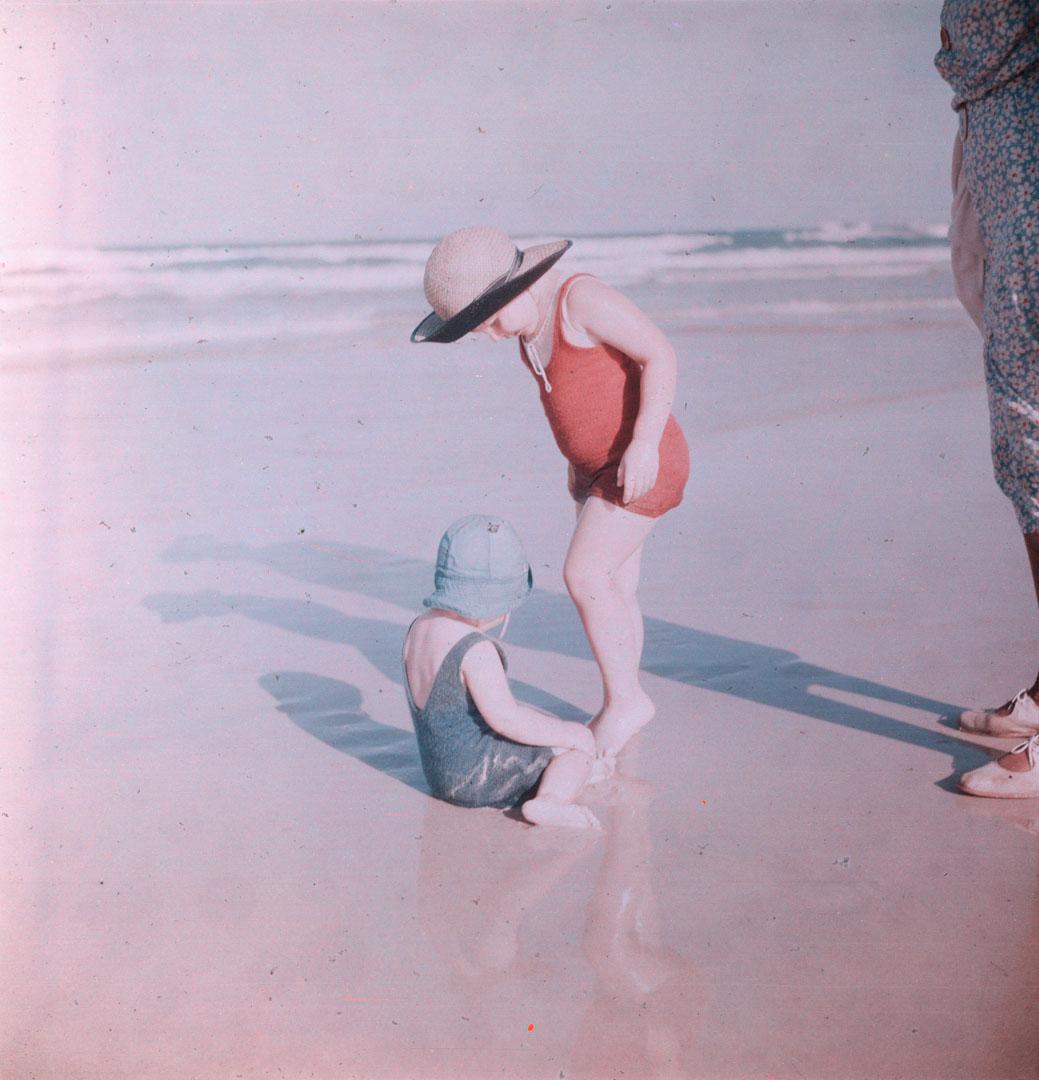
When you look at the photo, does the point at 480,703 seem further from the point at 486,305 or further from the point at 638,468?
the point at 486,305

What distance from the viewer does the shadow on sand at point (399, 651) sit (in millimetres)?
2955

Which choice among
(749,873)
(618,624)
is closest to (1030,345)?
(618,624)

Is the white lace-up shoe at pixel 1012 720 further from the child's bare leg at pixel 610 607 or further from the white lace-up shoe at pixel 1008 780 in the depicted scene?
the child's bare leg at pixel 610 607

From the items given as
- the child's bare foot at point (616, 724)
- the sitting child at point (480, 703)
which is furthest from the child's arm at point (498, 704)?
the child's bare foot at point (616, 724)

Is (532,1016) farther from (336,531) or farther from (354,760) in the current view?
(336,531)

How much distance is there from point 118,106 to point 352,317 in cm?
225

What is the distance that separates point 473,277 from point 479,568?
63cm

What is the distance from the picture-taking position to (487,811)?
8.36ft

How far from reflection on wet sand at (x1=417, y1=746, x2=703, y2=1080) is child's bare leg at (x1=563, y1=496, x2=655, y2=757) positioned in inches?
9.7

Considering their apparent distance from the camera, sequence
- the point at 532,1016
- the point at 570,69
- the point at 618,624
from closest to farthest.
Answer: the point at 532,1016
the point at 618,624
the point at 570,69

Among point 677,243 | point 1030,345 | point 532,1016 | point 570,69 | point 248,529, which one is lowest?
point 532,1016

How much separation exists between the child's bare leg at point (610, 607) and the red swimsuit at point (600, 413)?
0.18ft

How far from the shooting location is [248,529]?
4574mm

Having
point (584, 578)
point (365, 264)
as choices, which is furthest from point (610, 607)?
point (365, 264)
